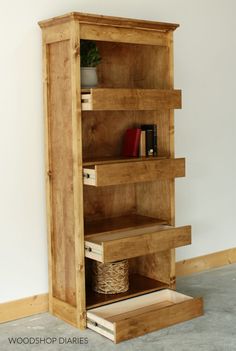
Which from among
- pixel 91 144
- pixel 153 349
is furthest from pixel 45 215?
pixel 153 349

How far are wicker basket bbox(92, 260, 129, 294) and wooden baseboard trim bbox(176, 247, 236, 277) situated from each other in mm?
751

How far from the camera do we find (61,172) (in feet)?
10.6

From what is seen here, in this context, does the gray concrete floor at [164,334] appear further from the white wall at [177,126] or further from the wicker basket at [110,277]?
the wicker basket at [110,277]

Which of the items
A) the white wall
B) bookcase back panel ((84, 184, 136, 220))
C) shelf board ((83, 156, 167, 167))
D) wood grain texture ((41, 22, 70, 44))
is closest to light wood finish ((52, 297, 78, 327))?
the white wall

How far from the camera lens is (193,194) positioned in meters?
4.17

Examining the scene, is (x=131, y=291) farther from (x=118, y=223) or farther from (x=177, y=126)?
(x=177, y=126)

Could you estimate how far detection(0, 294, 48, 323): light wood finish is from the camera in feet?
10.8

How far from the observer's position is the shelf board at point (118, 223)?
3354mm

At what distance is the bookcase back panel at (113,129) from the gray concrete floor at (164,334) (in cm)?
93

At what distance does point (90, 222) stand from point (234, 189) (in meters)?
1.37

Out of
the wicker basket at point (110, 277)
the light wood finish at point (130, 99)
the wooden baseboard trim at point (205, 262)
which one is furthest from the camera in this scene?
the wooden baseboard trim at point (205, 262)

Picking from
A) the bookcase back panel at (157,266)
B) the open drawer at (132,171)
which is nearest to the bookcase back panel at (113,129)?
the open drawer at (132,171)

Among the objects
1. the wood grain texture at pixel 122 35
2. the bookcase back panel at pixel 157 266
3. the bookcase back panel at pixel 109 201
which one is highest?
the wood grain texture at pixel 122 35

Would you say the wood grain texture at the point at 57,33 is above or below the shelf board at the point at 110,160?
above
